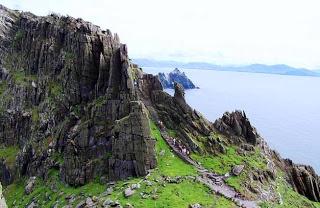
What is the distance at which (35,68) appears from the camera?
429 ft

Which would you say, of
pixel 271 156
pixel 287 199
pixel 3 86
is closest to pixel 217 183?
pixel 287 199

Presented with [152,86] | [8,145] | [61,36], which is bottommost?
[8,145]

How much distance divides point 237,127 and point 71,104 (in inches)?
1498

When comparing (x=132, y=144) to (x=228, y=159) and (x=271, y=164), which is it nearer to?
(x=228, y=159)

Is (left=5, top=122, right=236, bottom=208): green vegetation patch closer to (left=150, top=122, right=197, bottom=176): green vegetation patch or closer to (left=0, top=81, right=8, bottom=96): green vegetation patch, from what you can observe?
(left=150, top=122, right=197, bottom=176): green vegetation patch

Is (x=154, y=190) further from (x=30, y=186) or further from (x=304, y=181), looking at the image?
(x=304, y=181)

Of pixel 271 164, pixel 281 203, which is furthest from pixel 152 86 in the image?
pixel 281 203

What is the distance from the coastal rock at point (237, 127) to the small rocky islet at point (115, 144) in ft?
0.74

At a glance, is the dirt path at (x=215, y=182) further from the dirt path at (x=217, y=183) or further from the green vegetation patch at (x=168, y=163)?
the green vegetation patch at (x=168, y=163)

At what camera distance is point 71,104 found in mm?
108812

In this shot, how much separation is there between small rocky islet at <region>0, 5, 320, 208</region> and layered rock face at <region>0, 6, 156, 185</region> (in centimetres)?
23

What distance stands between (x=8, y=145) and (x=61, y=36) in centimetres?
3199

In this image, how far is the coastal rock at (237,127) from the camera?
102 metres

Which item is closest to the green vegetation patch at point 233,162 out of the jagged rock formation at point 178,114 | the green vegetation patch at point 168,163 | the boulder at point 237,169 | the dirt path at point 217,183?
the boulder at point 237,169
